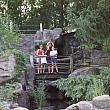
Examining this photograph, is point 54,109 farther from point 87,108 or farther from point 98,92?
point 87,108

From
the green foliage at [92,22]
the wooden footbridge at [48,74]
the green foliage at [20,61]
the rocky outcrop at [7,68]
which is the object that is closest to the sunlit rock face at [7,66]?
the rocky outcrop at [7,68]

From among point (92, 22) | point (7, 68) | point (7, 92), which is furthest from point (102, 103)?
point (92, 22)

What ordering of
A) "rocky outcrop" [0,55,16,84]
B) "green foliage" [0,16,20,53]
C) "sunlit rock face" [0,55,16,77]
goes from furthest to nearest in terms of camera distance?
1. "green foliage" [0,16,20,53]
2. "sunlit rock face" [0,55,16,77]
3. "rocky outcrop" [0,55,16,84]

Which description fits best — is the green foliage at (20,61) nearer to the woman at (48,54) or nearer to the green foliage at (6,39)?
the green foliage at (6,39)

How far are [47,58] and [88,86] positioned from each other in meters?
2.51

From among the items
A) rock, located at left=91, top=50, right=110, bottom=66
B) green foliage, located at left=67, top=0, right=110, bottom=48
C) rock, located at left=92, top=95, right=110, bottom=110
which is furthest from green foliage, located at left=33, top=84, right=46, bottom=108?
rock, located at left=92, top=95, right=110, bottom=110

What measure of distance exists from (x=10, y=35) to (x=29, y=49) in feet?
10.6

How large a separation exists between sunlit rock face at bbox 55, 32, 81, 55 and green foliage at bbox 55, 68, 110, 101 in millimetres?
5387

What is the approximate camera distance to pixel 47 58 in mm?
13172

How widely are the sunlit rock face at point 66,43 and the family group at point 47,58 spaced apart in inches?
152

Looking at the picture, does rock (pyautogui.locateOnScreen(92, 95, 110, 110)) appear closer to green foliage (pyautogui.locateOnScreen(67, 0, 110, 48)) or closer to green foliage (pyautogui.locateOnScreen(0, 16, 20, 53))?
green foliage (pyautogui.locateOnScreen(67, 0, 110, 48))

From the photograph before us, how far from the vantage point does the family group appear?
12.8 meters

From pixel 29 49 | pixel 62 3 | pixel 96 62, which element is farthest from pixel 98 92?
pixel 62 3

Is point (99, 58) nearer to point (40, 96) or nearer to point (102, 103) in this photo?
point (40, 96)
